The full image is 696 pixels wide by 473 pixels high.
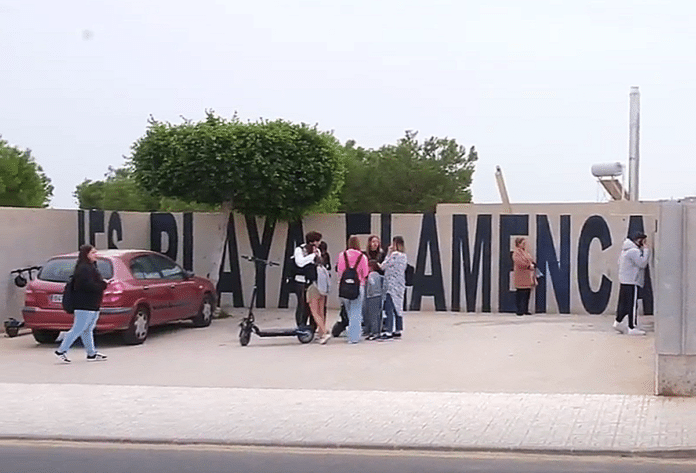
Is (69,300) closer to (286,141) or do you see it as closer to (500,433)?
(286,141)

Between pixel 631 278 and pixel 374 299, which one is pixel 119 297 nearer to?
pixel 374 299

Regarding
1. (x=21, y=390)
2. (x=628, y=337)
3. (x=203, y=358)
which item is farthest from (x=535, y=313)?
(x=21, y=390)

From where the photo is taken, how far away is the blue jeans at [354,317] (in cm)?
1620

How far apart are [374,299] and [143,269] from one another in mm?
3734

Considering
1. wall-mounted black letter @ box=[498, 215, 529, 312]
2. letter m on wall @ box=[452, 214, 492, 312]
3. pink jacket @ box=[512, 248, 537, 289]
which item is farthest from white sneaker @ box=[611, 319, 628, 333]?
letter m on wall @ box=[452, 214, 492, 312]

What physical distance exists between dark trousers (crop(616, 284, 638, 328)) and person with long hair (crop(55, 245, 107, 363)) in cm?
776

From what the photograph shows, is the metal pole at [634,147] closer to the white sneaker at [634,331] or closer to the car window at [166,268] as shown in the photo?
the white sneaker at [634,331]

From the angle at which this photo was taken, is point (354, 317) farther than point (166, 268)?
No

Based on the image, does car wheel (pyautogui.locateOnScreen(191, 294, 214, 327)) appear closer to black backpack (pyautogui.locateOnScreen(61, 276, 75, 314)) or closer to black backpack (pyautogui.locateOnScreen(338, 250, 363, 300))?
black backpack (pyautogui.locateOnScreen(338, 250, 363, 300))

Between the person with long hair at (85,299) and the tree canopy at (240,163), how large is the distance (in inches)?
182

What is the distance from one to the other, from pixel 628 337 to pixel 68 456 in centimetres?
990

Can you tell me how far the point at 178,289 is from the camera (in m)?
17.9

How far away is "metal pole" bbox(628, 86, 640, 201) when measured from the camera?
2697cm

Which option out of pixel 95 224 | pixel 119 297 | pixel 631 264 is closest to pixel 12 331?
pixel 119 297
